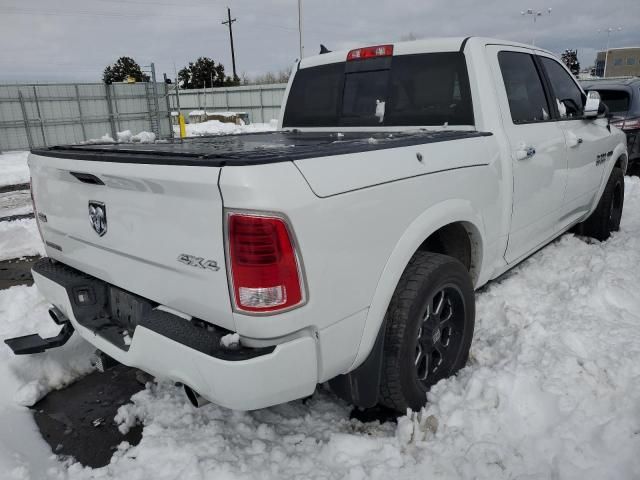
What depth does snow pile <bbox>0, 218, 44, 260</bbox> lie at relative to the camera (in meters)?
5.84

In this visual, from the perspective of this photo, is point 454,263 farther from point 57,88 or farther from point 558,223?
point 57,88

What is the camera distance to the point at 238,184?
5.49ft

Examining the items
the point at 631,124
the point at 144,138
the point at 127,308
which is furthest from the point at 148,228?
the point at 631,124

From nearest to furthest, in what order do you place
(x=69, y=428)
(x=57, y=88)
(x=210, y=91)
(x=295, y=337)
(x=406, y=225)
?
(x=295, y=337) → (x=406, y=225) → (x=69, y=428) → (x=57, y=88) → (x=210, y=91)

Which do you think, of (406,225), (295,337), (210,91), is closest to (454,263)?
(406,225)

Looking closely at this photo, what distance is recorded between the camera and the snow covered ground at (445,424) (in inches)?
85.6

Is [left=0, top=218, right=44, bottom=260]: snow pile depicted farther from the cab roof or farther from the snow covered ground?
the cab roof

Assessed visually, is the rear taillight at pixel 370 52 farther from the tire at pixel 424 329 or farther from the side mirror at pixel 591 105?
the tire at pixel 424 329

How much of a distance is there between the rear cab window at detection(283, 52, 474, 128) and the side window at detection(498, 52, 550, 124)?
358 mm

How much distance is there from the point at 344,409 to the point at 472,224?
1.25 metres

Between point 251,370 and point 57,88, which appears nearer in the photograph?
point 251,370

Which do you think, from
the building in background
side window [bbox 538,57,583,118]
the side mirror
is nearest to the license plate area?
side window [bbox 538,57,583,118]

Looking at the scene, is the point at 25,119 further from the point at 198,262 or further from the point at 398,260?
the point at 398,260

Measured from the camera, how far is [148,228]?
2.02m
